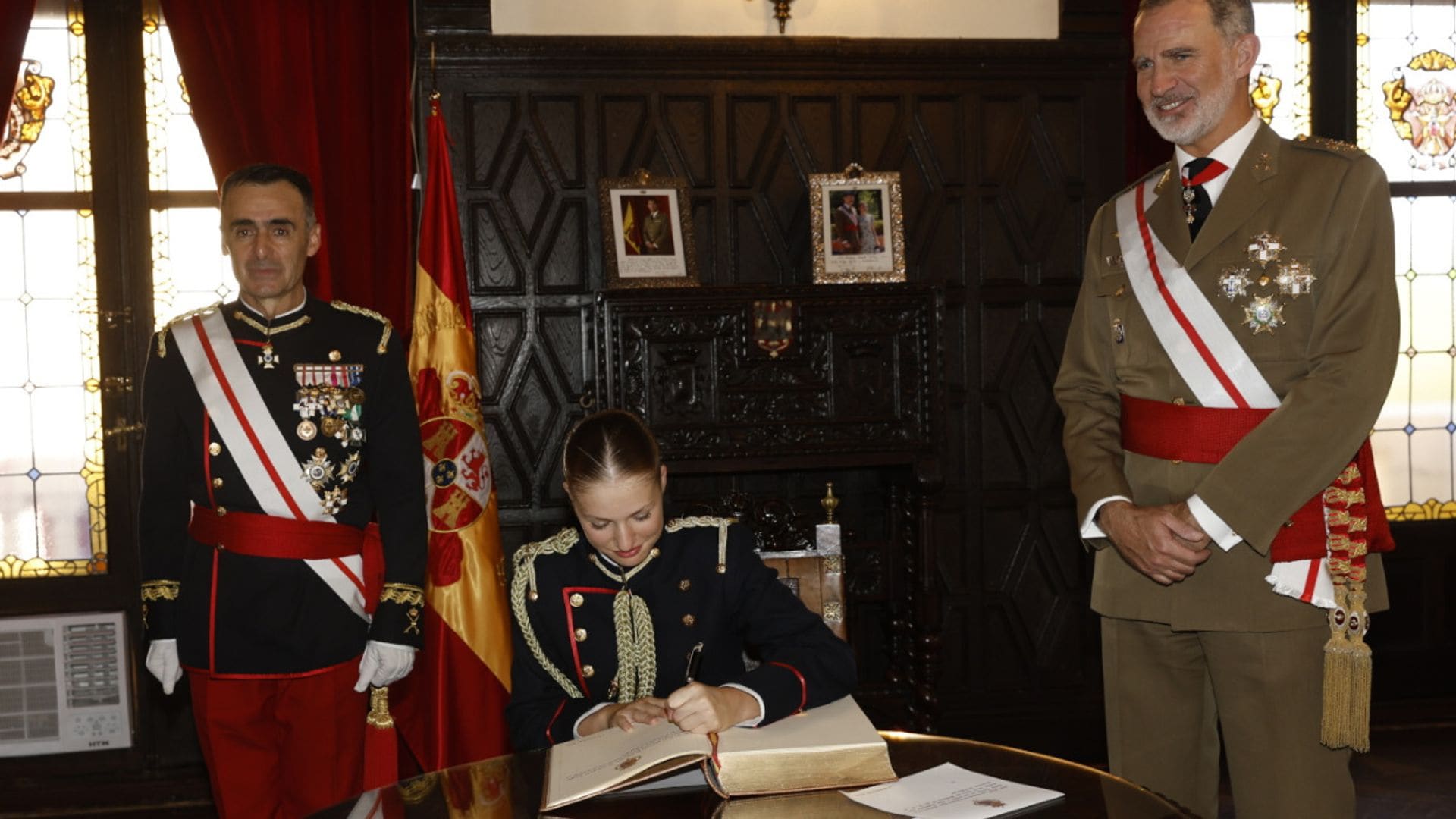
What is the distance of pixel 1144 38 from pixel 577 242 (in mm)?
1946

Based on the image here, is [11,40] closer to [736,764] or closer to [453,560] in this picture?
[453,560]

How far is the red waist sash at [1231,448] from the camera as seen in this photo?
6.13 ft

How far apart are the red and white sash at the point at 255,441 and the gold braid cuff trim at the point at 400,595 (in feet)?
0.17

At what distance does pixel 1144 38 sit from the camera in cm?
199

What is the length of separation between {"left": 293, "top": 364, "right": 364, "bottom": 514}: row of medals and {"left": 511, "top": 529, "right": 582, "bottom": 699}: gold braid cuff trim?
583 millimetres

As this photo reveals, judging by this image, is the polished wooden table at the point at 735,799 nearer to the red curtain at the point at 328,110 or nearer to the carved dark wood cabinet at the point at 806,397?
the carved dark wood cabinet at the point at 806,397

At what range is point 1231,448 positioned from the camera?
1.89 m

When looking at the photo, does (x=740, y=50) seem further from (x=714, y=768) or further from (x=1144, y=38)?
(x=714, y=768)

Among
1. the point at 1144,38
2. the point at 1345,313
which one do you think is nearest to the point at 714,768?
the point at 1345,313

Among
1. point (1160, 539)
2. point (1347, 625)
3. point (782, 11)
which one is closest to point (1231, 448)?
point (1160, 539)

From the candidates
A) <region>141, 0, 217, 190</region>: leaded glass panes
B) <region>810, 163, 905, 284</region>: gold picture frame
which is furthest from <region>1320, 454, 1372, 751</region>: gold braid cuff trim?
<region>141, 0, 217, 190</region>: leaded glass panes

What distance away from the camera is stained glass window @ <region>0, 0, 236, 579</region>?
3664mm

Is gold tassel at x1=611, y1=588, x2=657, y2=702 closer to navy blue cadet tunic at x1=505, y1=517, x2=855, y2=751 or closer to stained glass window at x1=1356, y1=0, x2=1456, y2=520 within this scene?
navy blue cadet tunic at x1=505, y1=517, x2=855, y2=751

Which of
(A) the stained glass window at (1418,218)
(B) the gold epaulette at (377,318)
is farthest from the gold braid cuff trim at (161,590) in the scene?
(A) the stained glass window at (1418,218)
